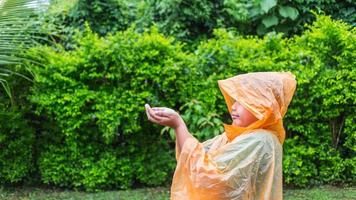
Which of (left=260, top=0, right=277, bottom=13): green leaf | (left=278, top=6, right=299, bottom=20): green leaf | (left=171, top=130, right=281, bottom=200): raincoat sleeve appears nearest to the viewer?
(left=171, top=130, right=281, bottom=200): raincoat sleeve

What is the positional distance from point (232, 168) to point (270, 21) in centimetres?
634

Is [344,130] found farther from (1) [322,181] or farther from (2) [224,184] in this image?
(2) [224,184]

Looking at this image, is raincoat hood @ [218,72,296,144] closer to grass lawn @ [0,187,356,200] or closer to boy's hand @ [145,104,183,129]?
boy's hand @ [145,104,183,129]

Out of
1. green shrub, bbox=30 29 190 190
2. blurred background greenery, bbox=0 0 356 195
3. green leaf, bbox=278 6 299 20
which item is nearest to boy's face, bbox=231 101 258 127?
blurred background greenery, bbox=0 0 356 195

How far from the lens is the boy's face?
8.82ft

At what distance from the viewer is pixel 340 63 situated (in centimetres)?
657

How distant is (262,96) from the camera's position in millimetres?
2664

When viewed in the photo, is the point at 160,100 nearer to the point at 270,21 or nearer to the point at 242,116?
the point at 270,21

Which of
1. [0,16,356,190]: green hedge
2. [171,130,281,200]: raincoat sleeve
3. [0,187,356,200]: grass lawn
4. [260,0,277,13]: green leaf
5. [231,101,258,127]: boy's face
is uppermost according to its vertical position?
[260,0,277,13]: green leaf

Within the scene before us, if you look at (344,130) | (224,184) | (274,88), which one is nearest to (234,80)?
(274,88)

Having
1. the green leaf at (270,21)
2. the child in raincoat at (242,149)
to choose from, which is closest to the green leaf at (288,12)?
the green leaf at (270,21)

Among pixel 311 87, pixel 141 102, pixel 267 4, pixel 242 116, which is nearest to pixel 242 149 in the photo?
pixel 242 116

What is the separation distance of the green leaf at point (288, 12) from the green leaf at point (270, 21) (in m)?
0.12

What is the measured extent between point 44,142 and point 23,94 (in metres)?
0.63
